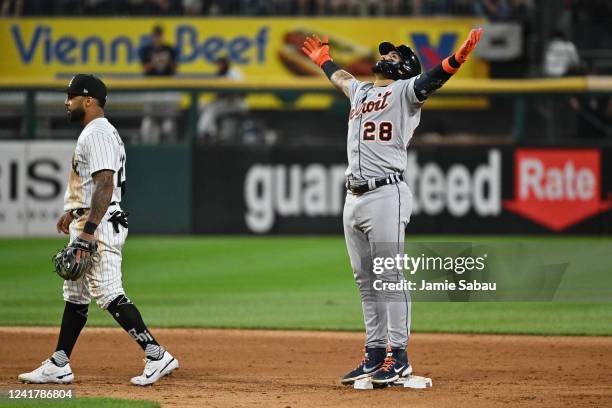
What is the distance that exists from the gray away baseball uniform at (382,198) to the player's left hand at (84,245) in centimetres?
158

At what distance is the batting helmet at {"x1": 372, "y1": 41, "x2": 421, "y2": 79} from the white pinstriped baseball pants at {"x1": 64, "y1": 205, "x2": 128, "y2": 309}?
1.91 meters

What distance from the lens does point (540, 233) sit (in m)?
16.8

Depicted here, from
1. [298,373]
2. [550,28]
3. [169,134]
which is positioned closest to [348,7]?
[550,28]

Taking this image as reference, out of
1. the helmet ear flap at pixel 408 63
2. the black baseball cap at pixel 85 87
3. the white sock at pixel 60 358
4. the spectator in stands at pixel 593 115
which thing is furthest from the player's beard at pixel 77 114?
the spectator in stands at pixel 593 115

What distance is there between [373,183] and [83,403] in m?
2.16

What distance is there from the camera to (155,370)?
24.2ft

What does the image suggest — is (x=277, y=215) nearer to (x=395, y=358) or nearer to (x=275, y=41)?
(x=275, y=41)

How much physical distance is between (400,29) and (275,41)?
2344 millimetres

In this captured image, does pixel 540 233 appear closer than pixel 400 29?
Yes

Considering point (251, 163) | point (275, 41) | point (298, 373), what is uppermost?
point (275, 41)

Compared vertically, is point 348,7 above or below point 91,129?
above

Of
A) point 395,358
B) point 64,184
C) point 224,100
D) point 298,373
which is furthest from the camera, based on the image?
point 224,100

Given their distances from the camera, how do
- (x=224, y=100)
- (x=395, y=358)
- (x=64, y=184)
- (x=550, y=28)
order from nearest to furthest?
(x=395, y=358) < (x=64, y=184) < (x=224, y=100) < (x=550, y=28)

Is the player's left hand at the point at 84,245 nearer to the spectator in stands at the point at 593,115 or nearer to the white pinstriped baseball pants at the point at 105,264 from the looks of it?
the white pinstriped baseball pants at the point at 105,264
